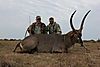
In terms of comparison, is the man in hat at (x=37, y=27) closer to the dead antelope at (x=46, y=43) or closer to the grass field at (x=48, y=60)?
the dead antelope at (x=46, y=43)

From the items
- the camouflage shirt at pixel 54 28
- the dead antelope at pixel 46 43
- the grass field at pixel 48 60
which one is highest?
the camouflage shirt at pixel 54 28

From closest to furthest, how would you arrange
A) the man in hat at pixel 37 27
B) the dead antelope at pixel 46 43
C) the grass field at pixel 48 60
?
1. the grass field at pixel 48 60
2. the dead antelope at pixel 46 43
3. the man in hat at pixel 37 27

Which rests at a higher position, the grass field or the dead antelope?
the dead antelope

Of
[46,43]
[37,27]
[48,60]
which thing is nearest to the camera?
[48,60]

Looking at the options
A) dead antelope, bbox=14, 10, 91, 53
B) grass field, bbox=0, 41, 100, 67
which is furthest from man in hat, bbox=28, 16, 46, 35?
grass field, bbox=0, 41, 100, 67

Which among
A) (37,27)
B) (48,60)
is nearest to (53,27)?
(37,27)

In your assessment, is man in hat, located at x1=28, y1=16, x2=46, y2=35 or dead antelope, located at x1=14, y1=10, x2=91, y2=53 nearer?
dead antelope, located at x1=14, y1=10, x2=91, y2=53

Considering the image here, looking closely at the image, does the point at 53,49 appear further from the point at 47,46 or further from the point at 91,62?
the point at 91,62

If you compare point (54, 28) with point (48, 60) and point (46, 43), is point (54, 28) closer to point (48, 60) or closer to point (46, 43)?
point (46, 43)

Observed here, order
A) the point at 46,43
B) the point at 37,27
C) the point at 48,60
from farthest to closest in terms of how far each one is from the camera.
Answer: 1. the point at 37,27
2. the point at 46,43
3. the point at 48,60

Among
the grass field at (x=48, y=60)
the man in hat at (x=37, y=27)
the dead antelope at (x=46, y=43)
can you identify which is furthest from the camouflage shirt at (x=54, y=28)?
the grass field at (x=48, y=60)

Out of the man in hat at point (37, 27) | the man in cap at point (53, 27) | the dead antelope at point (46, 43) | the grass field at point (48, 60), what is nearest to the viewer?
the grass field at point (48, 60)

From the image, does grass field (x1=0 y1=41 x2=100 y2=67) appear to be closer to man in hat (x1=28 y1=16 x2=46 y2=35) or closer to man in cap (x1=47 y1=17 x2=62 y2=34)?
man in hat (x1=28 y1=16 x2=46 y2=35)

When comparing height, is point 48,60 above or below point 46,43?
below
